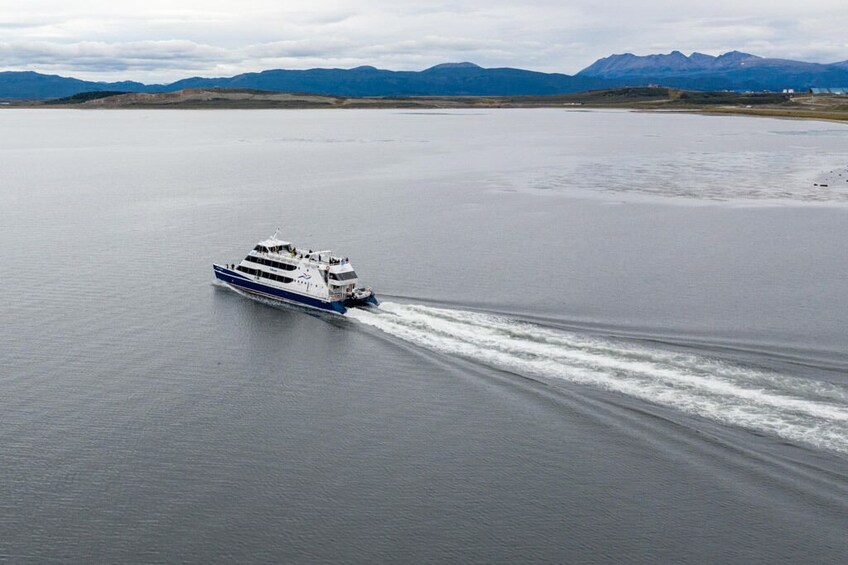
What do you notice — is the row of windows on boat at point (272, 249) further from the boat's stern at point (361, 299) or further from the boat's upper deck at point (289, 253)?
the boat's stern at point (361, 299)

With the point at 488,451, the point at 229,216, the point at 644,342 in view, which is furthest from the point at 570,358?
the point at 229,216

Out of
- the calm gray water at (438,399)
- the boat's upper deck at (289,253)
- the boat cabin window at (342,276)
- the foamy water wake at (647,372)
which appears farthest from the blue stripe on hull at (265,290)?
the foamy water wake at (647,372)

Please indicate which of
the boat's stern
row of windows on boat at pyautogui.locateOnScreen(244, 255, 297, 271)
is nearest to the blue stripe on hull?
the boat's stern

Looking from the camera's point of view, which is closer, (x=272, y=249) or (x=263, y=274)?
(x=263, y=274)

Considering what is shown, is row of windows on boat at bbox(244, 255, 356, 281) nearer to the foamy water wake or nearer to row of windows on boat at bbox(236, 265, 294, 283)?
row of windows on boat at bbox(236, 265, 294, 283)

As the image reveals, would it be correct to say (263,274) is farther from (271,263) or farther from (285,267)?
(285,267)

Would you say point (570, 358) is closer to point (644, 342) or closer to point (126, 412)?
point (644, 342)

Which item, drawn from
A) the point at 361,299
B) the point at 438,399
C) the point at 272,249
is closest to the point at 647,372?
the point at 438,399
